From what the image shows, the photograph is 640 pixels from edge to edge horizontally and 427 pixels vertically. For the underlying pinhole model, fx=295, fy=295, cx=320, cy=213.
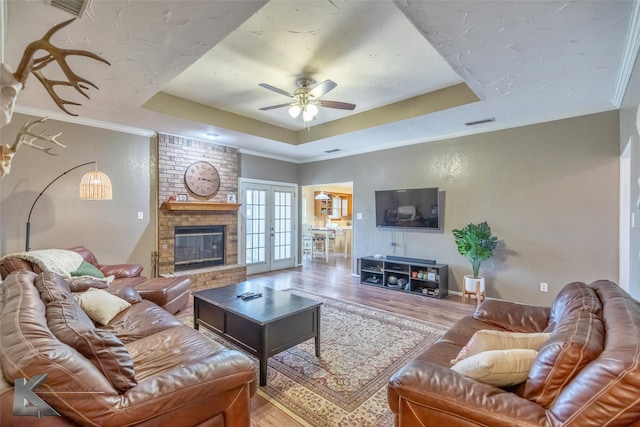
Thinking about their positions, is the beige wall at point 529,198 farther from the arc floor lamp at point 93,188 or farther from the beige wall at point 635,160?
the arc floor lamp at point 93,188

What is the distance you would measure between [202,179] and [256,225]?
1.54m

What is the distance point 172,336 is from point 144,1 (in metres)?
2.24

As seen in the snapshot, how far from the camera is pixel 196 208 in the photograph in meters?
5.21

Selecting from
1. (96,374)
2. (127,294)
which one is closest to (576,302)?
(96,374)

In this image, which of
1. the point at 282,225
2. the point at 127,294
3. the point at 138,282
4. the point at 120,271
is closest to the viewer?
the point at 127,294

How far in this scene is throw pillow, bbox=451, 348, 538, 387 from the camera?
4.35 ft

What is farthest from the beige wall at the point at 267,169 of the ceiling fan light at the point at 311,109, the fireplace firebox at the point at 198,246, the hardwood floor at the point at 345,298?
the ceiling fan light at the point at 311,109

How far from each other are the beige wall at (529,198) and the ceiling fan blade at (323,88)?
2.70m

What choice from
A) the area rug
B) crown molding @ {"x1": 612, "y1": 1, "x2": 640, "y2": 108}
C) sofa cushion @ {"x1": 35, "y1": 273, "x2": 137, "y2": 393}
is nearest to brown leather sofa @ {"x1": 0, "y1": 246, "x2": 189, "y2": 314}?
the area rug

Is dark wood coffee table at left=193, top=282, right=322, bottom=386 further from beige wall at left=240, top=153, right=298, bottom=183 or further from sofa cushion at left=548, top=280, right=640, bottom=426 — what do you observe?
beige wall at left=240, top=153, right=298, bottom=183

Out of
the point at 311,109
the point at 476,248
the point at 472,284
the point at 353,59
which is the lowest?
the point at 472,284

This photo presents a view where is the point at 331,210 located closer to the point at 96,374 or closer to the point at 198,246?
the point at 198,246

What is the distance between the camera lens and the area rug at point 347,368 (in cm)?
198

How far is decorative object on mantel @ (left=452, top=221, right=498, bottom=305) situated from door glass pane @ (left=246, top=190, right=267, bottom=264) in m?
3.96
